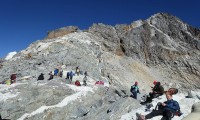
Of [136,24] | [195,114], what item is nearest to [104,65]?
[136,24]

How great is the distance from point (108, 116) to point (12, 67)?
1299 inches

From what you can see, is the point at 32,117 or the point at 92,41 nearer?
the point at 32,117

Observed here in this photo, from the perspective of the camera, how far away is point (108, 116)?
2186 cm

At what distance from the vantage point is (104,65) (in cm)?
6094

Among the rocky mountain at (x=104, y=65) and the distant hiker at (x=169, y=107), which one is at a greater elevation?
the rocky mountain at (x=104, y=65)

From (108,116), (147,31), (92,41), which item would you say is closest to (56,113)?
(108,116)

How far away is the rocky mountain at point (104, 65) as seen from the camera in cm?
3028

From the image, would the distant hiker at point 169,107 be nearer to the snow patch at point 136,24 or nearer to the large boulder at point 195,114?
the large boulder at point 195,114

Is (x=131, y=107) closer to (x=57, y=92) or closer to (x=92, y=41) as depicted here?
(x=57, y=92)

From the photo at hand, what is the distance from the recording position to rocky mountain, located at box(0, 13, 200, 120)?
99.3 ft

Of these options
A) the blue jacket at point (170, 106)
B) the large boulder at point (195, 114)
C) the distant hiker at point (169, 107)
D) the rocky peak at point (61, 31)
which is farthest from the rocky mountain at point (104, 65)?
the large boulder at point (195, 114)

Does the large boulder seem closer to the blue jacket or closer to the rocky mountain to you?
the blue jacket

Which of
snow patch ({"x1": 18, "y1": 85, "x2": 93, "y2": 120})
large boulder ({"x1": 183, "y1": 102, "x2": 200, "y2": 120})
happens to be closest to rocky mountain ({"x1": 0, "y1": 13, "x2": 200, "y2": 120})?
snow patch ({"x1": 18, "y1": 85, "x2": 93, "y2": 120})

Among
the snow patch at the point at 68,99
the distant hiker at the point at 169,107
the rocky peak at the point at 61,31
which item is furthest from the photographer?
the rocky peak at the point at 61,31
